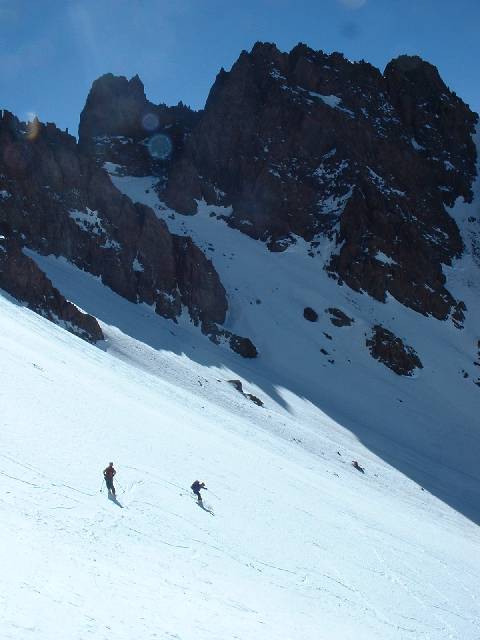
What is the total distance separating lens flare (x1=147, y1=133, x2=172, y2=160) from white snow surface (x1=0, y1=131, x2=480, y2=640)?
48428 millimetres

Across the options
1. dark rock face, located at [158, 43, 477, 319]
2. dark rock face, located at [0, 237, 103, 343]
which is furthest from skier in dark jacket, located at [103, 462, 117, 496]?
dark rock face, located at [158, 43, 477, 319]

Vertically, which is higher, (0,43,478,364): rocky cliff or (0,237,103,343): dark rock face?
(0,43,478,364): rocky cliff

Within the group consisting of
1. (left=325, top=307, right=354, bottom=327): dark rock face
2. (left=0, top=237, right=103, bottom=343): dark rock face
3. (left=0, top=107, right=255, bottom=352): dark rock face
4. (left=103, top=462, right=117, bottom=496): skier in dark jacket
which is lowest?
(left=103, top=462, right=117, bottom=496): skier in dark jacket

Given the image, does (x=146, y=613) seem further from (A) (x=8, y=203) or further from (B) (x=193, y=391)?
(A) (x=8, y=203)

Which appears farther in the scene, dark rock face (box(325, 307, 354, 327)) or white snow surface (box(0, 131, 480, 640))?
dark rock face (box(325, 307, 354, 327))

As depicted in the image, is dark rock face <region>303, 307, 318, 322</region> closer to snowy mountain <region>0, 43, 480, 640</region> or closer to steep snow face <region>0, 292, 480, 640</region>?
snowy mountain <region>0, 43, 480, 640</region>

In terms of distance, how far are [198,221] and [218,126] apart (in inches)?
827

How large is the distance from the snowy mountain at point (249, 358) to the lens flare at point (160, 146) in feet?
2.81

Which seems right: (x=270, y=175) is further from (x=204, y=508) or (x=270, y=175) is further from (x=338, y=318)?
(x=204, y=508)

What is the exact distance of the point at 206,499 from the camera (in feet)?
59.9

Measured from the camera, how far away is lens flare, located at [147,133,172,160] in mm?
98312

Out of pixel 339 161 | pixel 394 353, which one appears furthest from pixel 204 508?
pixel 339 161

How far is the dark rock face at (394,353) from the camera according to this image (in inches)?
2586

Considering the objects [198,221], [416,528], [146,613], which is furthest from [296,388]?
[146,613]
